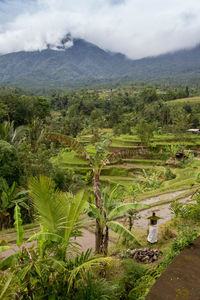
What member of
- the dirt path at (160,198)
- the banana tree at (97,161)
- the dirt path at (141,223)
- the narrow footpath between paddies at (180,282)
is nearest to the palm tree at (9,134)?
the dirt path at (141,223)

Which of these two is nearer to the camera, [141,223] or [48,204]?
[48,204]

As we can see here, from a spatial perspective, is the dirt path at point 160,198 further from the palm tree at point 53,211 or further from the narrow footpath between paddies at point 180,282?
the palm tree at point 53,211

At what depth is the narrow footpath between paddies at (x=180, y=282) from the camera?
223 centimetres

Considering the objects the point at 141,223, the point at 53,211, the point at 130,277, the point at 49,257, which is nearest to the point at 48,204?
the point at 53,211

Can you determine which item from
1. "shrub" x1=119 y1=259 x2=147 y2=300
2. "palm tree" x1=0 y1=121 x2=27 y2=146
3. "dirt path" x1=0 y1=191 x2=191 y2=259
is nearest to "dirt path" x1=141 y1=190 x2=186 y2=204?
"dirt path" x1=0 y1=191 x2=191 y2=259

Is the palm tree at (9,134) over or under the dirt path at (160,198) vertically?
over

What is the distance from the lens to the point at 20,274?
101 inches

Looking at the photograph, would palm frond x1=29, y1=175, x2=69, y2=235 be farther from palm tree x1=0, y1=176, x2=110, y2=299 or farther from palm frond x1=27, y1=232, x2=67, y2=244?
palm frond x1=27, y1=232, x2=67, y2=244

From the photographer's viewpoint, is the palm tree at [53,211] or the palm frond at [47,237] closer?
the palm frond at [47,237]

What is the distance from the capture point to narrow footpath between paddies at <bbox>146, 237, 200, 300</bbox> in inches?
87.7

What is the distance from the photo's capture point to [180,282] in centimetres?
240

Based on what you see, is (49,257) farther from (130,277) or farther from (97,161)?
(97,161)

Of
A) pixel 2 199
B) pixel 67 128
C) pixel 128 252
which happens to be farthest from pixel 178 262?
pixel 67 128

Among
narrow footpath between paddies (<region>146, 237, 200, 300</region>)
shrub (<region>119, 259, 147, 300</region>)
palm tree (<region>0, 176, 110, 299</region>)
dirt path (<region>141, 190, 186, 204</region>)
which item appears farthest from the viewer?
dirt path (<region>141, 190, 186, 204</region>)
